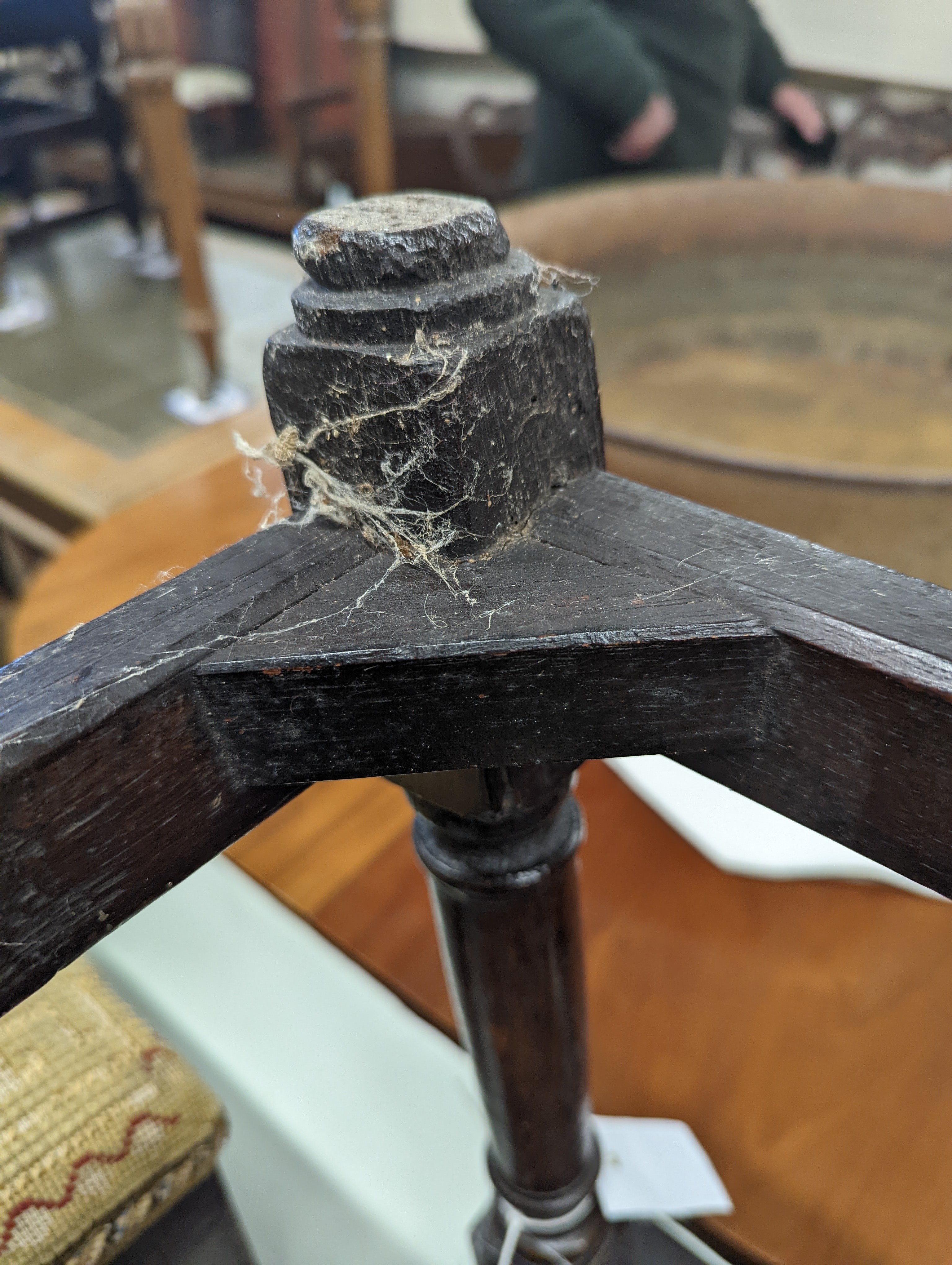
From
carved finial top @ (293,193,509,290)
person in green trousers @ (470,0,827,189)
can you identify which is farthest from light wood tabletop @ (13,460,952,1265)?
person in green trousers @ (470,0,827,189)

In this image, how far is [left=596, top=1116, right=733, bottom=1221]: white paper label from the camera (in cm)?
50

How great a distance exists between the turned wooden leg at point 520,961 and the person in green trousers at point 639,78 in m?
1.12

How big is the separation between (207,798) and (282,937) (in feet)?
1.70

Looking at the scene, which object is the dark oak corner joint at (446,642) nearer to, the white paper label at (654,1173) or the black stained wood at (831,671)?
the black stained wood at (831,671)

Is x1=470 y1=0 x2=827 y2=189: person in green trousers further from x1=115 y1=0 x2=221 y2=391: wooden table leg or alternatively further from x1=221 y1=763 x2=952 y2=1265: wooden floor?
x1=221 y1=763 x2=952 y2=1265: wooden floor

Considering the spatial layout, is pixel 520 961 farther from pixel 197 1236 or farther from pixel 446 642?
pixel 197 1236

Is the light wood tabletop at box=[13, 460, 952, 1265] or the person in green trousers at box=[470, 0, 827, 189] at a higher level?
the person in green trousers at box=[470, 0, 827, 189]

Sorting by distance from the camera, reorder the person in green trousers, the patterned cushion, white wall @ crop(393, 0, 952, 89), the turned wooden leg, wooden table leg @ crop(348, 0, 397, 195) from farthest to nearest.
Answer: white wall @ crop(393, 0, 952, 89)
wooden table leg @ crop(348, 0, 397, 195)
the person in green trousers
the patterned cushion
the turned wooden leg

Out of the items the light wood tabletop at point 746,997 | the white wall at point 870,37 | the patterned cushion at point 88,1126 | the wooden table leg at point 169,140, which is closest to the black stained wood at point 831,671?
the light wood tabletop at point 746,997

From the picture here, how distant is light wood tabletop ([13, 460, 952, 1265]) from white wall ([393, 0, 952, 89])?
84.5 inches

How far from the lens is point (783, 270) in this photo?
947mm

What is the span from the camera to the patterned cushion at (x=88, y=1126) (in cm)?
45

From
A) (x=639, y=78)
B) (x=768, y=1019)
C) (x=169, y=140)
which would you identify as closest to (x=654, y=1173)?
(x=768, y=1019)

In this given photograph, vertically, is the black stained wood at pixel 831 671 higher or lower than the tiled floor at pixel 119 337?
higher
